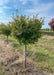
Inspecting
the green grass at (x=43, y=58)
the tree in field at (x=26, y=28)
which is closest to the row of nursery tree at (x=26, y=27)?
the tree in field at (x=26, y=28)

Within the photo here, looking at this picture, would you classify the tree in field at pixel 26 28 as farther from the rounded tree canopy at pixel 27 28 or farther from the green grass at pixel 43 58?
the green grass at pixel 43 58

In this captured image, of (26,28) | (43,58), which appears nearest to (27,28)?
(26,28)

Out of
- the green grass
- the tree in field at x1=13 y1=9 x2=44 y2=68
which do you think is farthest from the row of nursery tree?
the green grass

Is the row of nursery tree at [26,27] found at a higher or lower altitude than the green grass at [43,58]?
higher

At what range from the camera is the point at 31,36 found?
3410mm

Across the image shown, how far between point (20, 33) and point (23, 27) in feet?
0.99

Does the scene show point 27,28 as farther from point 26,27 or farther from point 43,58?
point 43,58

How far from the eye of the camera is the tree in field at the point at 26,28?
328 cm

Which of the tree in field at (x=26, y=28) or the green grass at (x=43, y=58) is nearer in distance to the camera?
the tree in field at (x=26, y=28)

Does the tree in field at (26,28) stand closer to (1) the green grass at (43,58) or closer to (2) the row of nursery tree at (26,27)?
(2) the row of nursery tree at (26,27)

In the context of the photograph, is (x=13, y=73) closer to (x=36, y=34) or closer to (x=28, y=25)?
(x=36, y=34)

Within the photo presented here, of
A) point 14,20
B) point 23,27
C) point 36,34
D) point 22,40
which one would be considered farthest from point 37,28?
point 14,20

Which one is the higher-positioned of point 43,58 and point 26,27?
point 26,27

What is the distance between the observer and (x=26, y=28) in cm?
327
